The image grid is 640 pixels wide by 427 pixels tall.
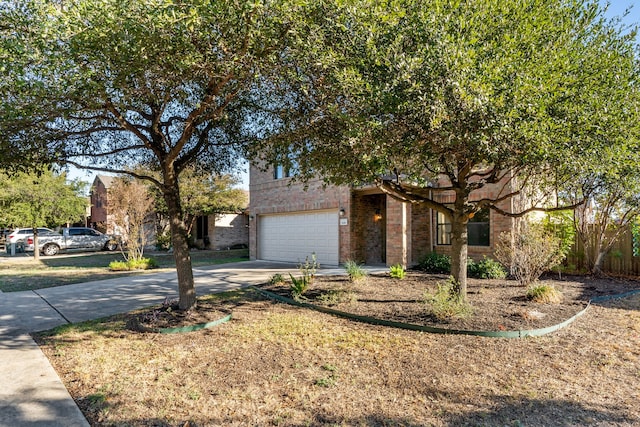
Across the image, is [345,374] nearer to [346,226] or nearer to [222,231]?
[346,226]

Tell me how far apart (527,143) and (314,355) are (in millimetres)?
3553

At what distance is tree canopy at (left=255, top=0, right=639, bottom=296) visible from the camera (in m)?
4.20

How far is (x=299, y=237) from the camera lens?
15.4 meters

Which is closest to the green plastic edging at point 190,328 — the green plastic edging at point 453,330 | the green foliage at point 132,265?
the green plastic edging at point 453,330

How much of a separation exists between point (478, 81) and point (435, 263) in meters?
8.00

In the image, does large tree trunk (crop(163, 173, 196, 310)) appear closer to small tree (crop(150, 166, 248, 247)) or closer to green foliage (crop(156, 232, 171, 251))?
small tree (crop(150, 166, 248, 247))

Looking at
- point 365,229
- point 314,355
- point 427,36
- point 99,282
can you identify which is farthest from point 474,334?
point 99,282

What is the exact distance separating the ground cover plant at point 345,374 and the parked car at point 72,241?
20.3 metres

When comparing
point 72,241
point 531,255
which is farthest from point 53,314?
point 72,241

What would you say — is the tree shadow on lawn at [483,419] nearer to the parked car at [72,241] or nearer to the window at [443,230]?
the window at [443,230]

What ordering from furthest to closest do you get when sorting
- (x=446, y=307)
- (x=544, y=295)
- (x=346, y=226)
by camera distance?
(x=346, y=226) → (x=544, y=295) → (x=446, y=307)

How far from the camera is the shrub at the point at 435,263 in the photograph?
36.4 ft

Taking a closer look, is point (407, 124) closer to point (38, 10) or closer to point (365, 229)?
point (38, 10)

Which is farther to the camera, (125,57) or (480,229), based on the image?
(480,229)
